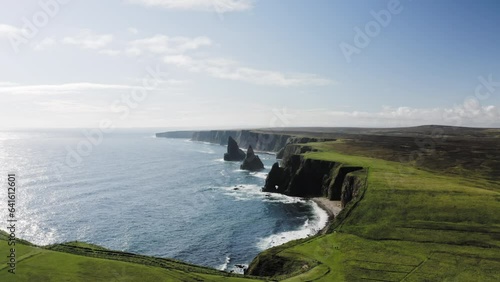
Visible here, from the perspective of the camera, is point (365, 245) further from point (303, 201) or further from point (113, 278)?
point (303, 201)

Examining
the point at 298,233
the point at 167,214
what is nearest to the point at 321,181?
the point at 298,233

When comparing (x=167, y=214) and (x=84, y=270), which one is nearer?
(x=84, y=270)

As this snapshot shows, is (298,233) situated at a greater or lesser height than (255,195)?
lesser

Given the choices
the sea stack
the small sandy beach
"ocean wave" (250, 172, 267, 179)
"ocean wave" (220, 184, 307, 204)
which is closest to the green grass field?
the small sandy beach

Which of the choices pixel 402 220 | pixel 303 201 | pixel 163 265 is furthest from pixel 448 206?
pixel 163 265

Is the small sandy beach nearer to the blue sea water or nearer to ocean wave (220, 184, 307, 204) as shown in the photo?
the blue sea water

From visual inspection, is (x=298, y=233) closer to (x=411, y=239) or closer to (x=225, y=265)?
(x=225, y=265)
